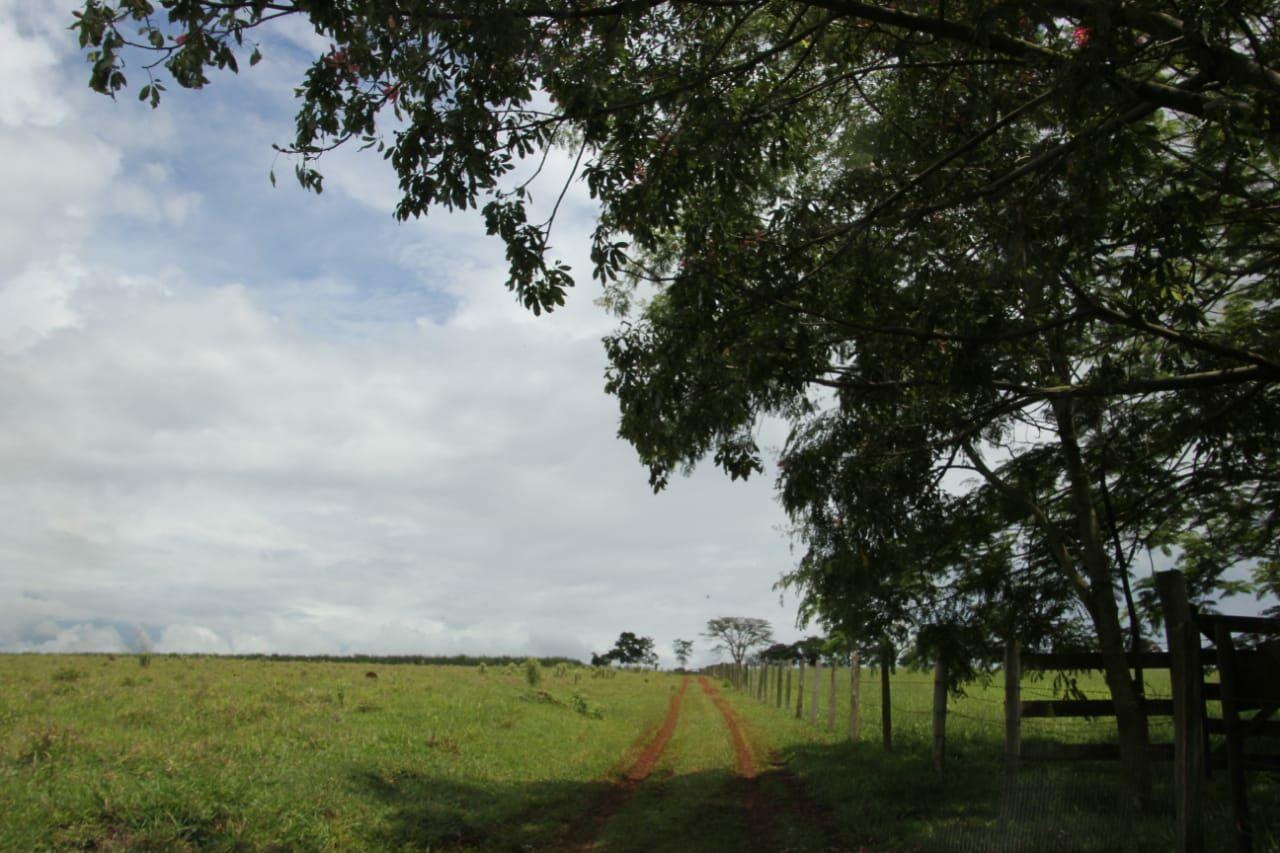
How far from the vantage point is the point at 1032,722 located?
16.4 meters

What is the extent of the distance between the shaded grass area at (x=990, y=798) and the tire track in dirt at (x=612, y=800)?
8.64ft

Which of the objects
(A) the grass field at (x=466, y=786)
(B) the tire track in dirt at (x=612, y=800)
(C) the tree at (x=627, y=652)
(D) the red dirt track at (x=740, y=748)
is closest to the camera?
(A) the grass field at (x=466, y=786)

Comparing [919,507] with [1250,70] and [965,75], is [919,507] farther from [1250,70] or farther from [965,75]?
[1250,70]

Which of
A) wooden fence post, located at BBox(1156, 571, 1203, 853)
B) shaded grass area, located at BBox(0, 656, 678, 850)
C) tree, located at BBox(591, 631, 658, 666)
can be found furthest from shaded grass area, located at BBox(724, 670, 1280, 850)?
tree, located at BBox(591, 631, 658, 666)

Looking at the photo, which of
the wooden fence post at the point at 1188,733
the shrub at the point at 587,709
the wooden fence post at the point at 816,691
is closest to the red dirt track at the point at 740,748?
the wooden fence post at the point at 816,691

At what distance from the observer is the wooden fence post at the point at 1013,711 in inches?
411

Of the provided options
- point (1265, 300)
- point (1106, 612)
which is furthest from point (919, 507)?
point (1265, 300)

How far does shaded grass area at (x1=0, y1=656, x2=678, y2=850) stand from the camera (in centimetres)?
764

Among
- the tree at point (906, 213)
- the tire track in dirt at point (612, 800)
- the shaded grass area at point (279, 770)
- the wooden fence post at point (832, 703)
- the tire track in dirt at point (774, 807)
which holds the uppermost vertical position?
the tree at point (906, 213)

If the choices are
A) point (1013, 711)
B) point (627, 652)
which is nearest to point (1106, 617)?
point (1013, 711)

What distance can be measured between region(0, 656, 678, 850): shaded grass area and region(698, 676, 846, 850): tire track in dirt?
2208mm

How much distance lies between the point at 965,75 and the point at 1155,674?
62.8ft

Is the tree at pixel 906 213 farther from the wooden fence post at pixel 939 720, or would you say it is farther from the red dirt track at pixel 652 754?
the red dirt track at pixel 652 754

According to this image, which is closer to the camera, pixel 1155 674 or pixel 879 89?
pixel 879 89
